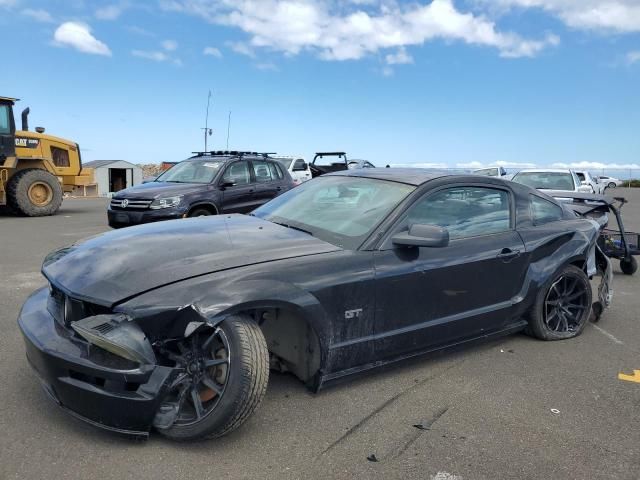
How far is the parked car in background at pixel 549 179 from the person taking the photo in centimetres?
1309

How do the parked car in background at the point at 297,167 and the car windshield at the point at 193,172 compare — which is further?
the parked car in background at the point at 297,167

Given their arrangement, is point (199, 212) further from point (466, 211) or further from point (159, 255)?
point (159, 255)

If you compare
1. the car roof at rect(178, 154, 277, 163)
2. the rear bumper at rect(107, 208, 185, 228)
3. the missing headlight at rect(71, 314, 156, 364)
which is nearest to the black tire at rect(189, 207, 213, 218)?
the rear bumper at rect(107, 208, 185, 228)

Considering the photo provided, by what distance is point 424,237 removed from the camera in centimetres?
319

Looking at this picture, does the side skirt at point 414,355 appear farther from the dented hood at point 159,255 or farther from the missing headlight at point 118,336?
the missing headlight at point 118,336

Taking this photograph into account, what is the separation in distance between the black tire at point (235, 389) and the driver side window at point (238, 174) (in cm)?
716

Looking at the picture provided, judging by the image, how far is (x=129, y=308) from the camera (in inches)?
99.7

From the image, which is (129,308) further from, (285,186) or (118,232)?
(285,186)

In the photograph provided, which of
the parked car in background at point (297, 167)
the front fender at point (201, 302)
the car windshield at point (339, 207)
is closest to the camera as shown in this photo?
the front fender at point (201, 302)

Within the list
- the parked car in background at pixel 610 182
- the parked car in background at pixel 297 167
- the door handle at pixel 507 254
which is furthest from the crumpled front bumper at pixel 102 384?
the parked car in background at pixel 610 182

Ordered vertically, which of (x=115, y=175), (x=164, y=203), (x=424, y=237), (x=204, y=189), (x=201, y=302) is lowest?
(x=115, y=175)

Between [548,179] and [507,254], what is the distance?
10.5m

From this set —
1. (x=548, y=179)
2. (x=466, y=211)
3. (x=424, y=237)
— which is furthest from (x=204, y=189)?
(x=548, y=179)

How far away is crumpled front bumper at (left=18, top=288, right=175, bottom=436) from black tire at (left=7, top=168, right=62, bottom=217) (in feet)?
40.4
